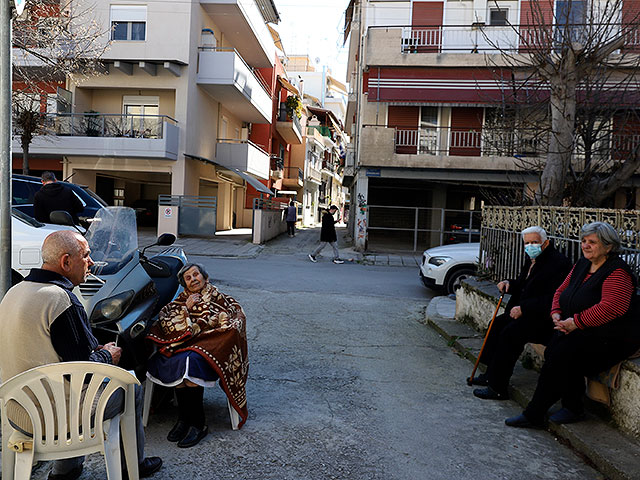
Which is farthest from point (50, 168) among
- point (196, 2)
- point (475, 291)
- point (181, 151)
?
point (475, 291)

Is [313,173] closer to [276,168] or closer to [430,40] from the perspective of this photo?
[276,168]

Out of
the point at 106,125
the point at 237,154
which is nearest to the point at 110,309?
the point at 106,125

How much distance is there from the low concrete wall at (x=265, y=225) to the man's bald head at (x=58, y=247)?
1701 centimetres

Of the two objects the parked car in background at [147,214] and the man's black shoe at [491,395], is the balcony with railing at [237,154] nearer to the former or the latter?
the parked car in background at [147,214]

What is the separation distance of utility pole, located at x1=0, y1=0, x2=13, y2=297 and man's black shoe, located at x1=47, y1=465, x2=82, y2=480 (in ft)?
4.01

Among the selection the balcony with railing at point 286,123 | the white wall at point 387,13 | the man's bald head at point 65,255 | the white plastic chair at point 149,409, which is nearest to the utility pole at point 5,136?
the man's bald head at point 65,255

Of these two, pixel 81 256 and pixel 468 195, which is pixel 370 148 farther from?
pixel 81 256

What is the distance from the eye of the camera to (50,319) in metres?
2.61

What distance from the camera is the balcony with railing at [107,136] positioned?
19.7 meters

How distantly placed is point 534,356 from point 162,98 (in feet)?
64.5

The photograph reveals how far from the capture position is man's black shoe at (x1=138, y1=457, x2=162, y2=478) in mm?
3255

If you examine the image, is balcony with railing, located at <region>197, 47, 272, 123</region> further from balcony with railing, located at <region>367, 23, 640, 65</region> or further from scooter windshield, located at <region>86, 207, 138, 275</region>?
scooter windshield, located at <region>86, 207, 138, 275</region>

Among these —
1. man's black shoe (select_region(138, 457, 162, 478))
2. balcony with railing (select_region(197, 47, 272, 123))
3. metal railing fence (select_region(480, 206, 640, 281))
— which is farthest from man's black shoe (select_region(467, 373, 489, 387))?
balcony with railing (select_region(197, 47, 272, 123))

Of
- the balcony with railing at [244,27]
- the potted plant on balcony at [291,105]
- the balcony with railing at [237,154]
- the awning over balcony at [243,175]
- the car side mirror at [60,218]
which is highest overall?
the balcony with railing at [244,27]
